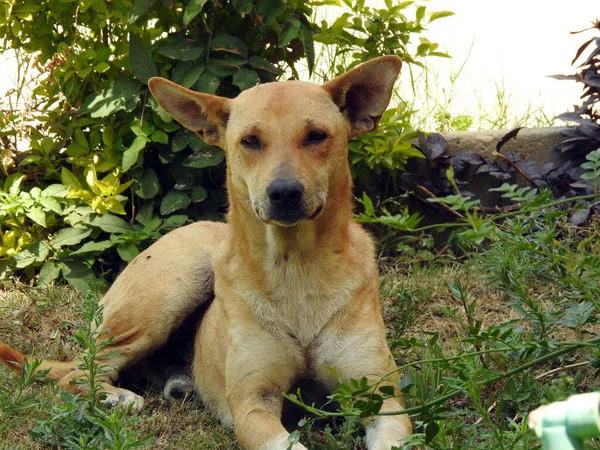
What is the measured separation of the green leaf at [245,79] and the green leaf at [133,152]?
0.67 meters

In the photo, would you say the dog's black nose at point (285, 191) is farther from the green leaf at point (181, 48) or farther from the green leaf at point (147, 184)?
the green leaf at point (147, 184)

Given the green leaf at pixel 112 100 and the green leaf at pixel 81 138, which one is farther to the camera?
the green leaf at pixel 81 138

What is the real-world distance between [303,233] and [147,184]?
2.04m

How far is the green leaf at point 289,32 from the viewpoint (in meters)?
5.22

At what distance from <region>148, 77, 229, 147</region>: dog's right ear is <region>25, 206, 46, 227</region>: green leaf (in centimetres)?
164

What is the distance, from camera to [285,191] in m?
3.45

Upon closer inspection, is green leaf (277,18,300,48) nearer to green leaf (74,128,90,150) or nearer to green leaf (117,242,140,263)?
green leaf (74,128,90,150)

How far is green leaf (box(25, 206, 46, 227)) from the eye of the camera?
17.6 feet

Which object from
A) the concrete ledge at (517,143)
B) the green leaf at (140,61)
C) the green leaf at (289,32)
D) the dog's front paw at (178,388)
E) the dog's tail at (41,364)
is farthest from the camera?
the concrete ledge at (517,143)

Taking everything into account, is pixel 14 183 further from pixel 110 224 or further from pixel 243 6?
pixel 243 6

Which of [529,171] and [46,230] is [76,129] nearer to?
[46,230]

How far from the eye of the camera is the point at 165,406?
4246 mm

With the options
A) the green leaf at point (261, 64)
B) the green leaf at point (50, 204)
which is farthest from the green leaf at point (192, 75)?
the green leaf at point (50, 204)

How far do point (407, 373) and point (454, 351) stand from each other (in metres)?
0.71
